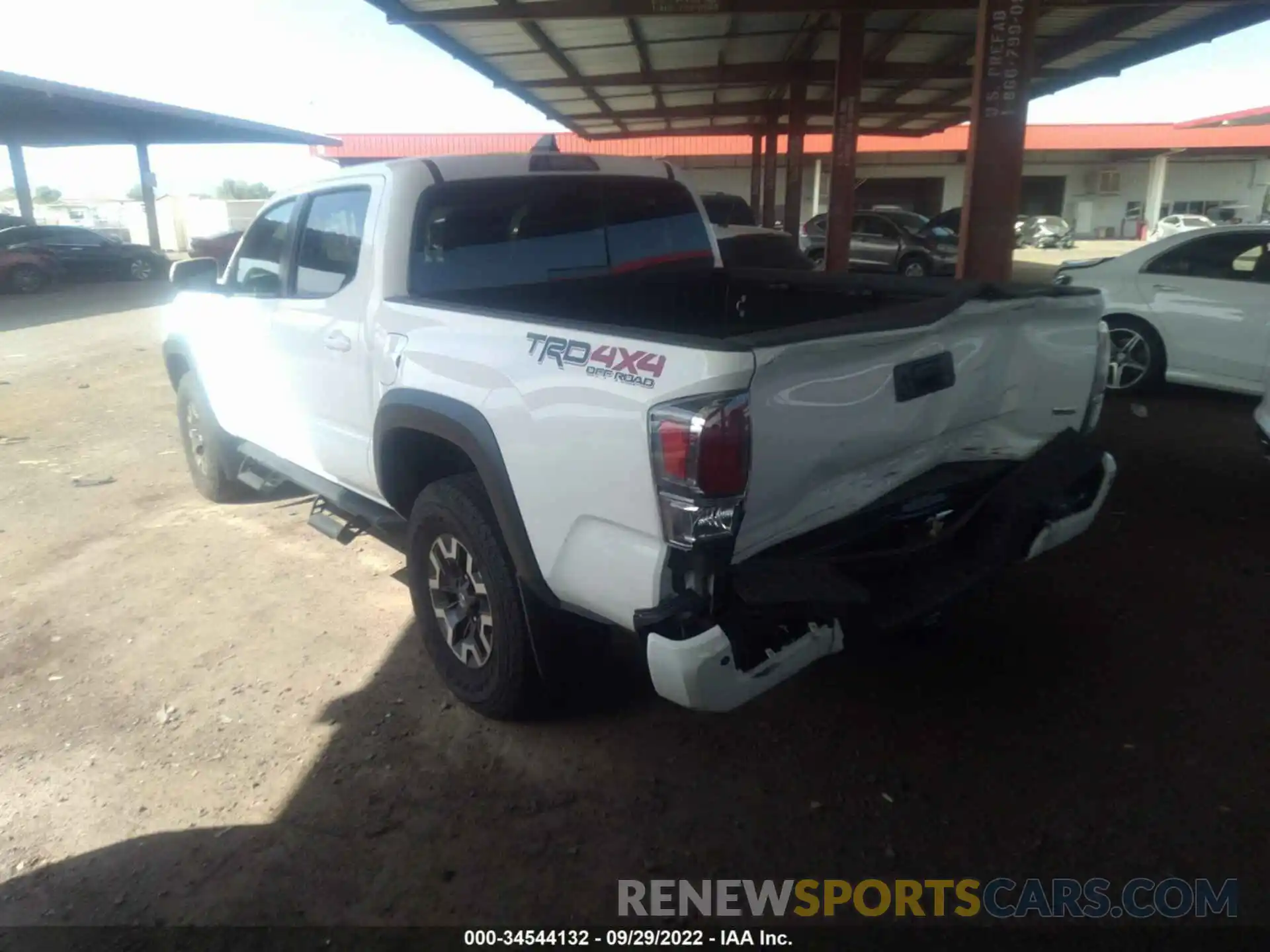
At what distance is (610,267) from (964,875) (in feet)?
9.34

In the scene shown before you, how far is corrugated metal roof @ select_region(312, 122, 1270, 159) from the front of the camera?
34.8 m

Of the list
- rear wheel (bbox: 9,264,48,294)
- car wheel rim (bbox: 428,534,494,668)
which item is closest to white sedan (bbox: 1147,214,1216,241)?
rear wheel (bbox: 9,264,48,294)

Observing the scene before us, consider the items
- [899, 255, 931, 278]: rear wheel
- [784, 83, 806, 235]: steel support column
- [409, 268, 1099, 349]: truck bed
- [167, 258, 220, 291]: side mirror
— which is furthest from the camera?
[899, 255, 931, 278]: rear wheel

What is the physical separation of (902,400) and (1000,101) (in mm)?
6634

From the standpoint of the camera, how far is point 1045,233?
114 feet

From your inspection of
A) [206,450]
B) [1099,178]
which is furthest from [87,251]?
[1099,178]

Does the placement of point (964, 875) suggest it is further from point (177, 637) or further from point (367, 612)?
point (177, 637)

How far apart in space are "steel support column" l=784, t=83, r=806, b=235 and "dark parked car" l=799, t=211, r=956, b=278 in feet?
1.65

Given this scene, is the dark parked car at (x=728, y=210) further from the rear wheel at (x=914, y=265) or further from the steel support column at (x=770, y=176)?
the steel support column at (x=770, y=176)

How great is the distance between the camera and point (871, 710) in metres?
3.48

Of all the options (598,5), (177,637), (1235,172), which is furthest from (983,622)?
(1235,172)

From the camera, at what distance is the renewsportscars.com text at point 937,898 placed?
8.21 ft

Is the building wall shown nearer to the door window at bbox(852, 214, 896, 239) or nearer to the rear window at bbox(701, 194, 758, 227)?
the door window at bbox(852, 214, 896, 239)

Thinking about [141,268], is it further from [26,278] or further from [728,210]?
[728,210]
